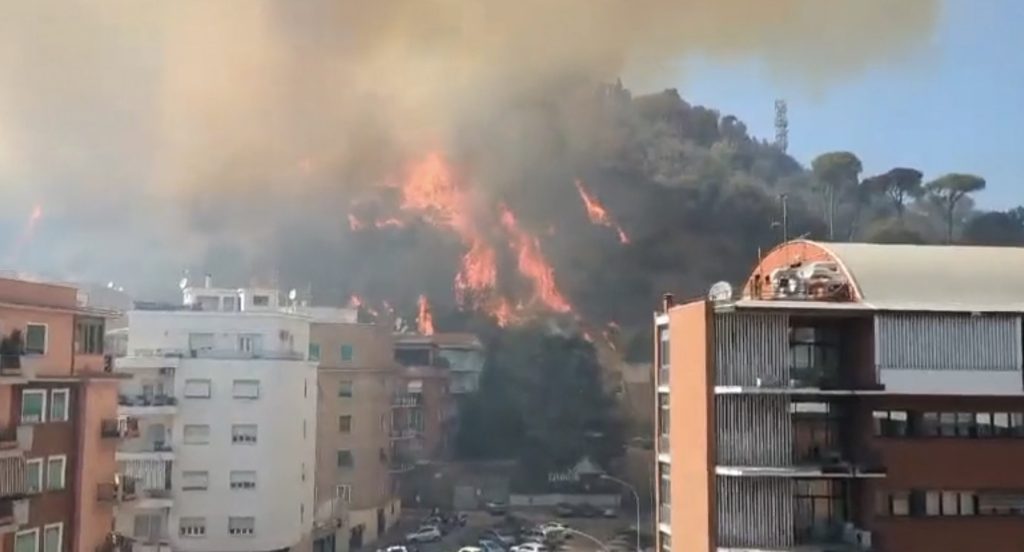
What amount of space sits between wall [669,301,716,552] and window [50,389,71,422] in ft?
25.3

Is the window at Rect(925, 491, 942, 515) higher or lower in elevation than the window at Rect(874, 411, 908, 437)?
lower

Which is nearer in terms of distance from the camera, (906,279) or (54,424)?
(906,279)

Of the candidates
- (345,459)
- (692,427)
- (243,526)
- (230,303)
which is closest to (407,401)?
(345,459)

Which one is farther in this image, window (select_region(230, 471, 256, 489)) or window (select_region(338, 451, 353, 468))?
window (select_region(338, 451, 353, 468))

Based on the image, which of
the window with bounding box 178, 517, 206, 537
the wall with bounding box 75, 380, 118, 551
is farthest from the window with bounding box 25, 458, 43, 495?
the window with bounding box 178, 517, 206, 537

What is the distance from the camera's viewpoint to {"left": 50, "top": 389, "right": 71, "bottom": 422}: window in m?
13.1

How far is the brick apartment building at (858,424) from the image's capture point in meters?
9.98

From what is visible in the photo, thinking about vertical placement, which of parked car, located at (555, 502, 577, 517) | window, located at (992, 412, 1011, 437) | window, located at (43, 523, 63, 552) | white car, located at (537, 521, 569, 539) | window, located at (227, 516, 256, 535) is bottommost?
white car, located at (537, 521, 569, 539)

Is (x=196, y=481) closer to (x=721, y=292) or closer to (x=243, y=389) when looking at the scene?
(x=243, y=389)

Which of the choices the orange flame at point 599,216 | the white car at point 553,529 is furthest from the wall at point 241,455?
the orange flame at point 599,216

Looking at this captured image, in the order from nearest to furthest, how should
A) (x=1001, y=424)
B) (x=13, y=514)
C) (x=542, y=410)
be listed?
(x=1001, y=424) < (x=13, y=514) < (x=542, y=410)

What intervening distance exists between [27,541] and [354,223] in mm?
16747

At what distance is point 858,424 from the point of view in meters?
10.2

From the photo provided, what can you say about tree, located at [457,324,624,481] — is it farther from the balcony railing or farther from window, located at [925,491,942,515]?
window, located at [925,491,942,515]
